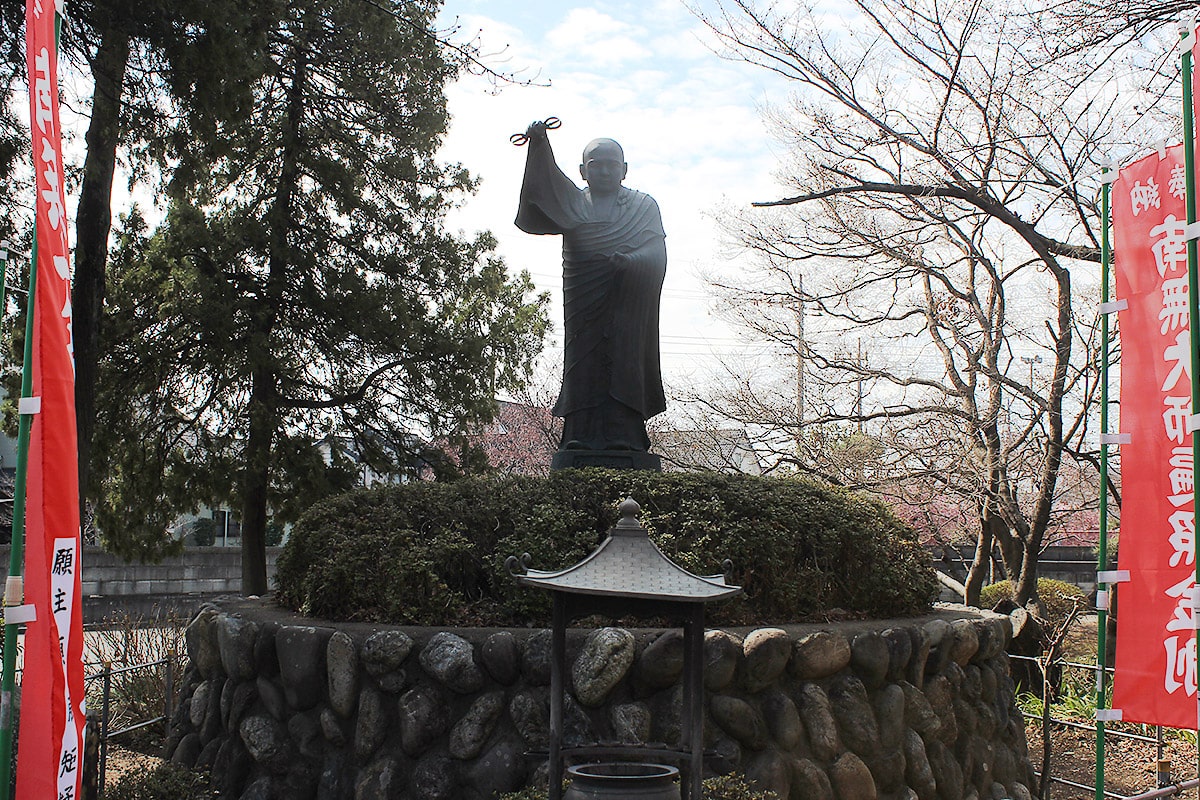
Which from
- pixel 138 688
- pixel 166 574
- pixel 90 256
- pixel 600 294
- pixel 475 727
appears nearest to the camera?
pixel 475 727

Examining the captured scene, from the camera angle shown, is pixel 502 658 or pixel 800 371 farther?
pixel 800 371

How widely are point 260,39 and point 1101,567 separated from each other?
7.83 m

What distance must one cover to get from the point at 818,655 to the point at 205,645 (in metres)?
3.56

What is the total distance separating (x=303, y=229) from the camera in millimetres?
13180

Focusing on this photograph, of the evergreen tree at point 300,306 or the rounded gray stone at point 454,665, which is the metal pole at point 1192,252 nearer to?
the rounded gray stone at point 454,665

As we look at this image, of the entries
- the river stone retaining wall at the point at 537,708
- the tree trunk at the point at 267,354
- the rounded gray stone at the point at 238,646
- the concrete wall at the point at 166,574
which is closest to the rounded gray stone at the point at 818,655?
the river stone retaining wall at the point at 537,708

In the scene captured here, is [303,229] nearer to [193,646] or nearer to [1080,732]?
[193,646]

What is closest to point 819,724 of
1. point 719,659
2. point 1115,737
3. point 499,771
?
point 719,659

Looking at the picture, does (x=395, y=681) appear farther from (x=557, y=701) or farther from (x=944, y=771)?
(x=944, y=771)

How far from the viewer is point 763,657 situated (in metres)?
5.03

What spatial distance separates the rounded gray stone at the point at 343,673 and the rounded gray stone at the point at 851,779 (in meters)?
2.45

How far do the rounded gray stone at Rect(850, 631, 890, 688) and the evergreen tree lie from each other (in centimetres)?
869

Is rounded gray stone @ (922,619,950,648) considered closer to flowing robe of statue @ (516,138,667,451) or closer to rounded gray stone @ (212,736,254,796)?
flowing robe of statue @ (516,138,667,451)

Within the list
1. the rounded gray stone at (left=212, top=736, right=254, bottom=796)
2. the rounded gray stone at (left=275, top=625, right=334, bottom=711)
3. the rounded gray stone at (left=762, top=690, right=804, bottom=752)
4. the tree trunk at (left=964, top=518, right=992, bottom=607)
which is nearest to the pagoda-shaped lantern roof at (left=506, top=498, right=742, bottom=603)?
the rounded gray stone at (left=762, top=690, right=804, bottom=752)
